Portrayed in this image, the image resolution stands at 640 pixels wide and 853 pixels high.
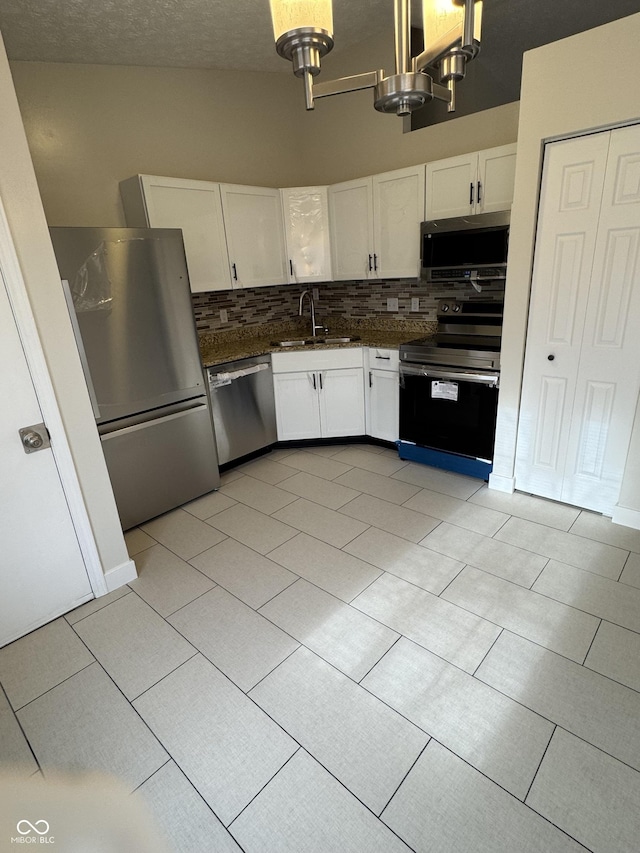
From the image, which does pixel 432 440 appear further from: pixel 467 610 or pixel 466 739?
pixel 466 739

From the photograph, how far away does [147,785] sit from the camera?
1.39 m

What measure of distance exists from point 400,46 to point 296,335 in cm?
327

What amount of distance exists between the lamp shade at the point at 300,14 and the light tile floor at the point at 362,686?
2.02 m

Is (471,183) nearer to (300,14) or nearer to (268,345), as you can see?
(268,345)

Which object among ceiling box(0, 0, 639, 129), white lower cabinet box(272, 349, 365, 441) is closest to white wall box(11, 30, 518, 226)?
ceiling box(0, 0, 639, 129)

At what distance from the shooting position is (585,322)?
2.41 m

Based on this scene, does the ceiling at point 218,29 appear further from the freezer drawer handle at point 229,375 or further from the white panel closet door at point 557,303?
the freezer drawer handle at point 229,375

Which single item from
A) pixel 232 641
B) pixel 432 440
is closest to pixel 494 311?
pixel 432 440

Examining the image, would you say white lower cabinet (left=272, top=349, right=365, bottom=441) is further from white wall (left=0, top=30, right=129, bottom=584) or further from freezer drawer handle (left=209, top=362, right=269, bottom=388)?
white wall (left=0, top=30, right=129, bottom=584)

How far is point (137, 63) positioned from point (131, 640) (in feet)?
12.3

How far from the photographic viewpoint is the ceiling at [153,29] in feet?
8.13

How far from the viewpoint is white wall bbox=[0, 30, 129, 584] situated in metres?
1.71

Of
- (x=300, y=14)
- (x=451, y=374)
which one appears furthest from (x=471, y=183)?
(x=300, y=14)

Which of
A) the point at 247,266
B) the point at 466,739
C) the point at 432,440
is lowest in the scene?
the point at 466,739
